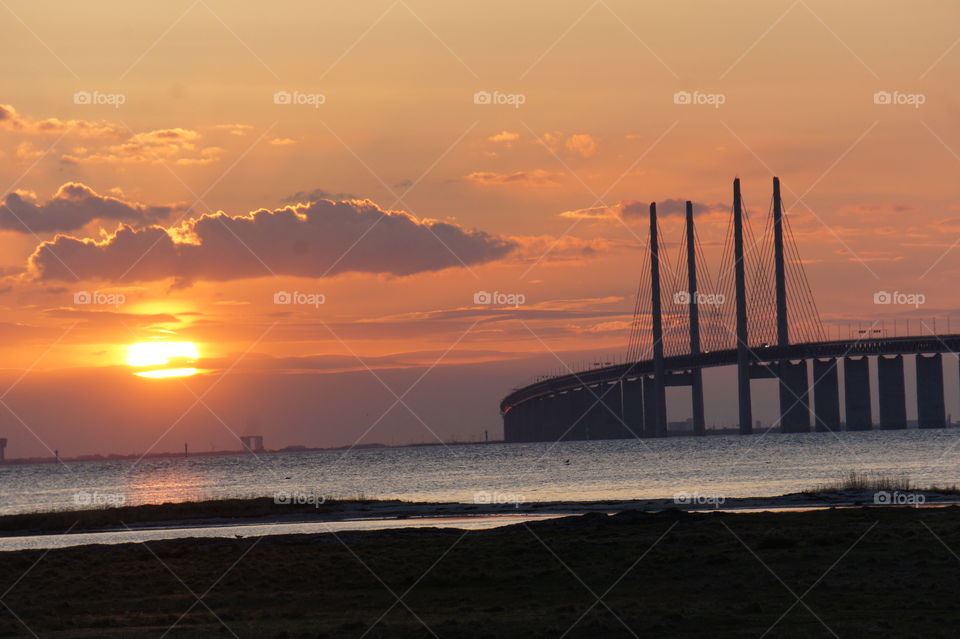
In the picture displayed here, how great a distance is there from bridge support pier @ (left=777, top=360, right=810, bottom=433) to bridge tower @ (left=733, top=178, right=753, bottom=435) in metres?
6.29

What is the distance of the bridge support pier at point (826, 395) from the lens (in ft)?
568

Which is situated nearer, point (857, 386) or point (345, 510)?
point (345, 510)

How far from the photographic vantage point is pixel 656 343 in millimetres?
164875

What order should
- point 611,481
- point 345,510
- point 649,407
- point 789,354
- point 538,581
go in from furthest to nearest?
point 649,407 → point 789,354 → point 611,481 → point 345,510 → point 538,581

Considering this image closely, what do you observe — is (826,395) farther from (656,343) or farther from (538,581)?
(538,581)

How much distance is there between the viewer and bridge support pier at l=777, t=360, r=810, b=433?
162 metres

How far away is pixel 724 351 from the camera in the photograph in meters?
157

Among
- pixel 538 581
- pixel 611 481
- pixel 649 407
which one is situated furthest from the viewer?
pixel 649 407

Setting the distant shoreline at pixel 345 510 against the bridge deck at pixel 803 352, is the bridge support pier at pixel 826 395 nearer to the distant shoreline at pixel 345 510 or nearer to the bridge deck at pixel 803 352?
the bridge deck at pixel 803 352

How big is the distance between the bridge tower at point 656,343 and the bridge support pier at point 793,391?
15.4 metres

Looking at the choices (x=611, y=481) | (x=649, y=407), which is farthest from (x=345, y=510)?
(x=649, y=407)

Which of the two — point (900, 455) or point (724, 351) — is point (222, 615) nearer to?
point (900, 455)

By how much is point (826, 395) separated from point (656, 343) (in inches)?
1138

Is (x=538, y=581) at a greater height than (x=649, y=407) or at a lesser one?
greater
